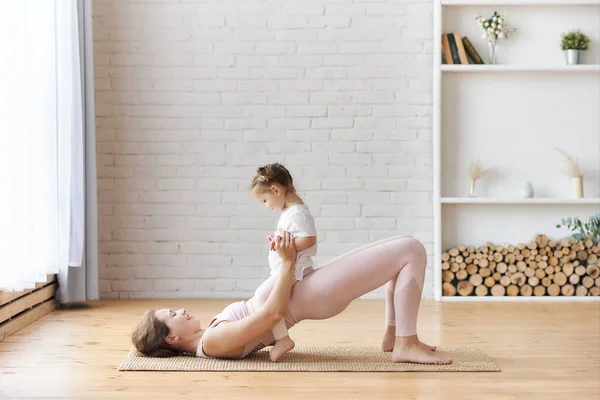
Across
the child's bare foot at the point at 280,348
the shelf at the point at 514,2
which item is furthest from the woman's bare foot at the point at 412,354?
the shelf at the point at 514,2

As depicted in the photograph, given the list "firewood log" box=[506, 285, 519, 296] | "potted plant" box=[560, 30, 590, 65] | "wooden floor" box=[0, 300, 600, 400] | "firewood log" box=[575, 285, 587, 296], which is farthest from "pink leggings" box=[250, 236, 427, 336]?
"potted plant" box=[560, 30, 590, 65]

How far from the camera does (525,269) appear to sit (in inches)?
220

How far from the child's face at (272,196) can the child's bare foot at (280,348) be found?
1.83 ft

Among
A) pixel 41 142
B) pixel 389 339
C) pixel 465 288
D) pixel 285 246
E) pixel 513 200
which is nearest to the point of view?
A: pixel 285 246

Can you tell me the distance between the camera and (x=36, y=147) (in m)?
4.57

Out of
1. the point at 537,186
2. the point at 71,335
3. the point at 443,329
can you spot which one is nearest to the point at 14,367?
the point at 71,335

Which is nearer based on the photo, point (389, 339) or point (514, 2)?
point (389, 339)

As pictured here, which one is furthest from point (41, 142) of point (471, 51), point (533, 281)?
point (533, 281)

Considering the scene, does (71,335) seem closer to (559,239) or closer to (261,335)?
(261,335)

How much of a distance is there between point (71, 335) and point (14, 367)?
78 centimetres

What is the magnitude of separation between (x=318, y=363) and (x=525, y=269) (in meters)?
2.45

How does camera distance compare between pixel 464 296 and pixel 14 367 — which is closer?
pixel 14 367

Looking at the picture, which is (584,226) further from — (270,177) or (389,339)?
(270,177)

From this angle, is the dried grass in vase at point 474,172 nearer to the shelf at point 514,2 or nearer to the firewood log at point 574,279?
the firewood log at point 574,279
